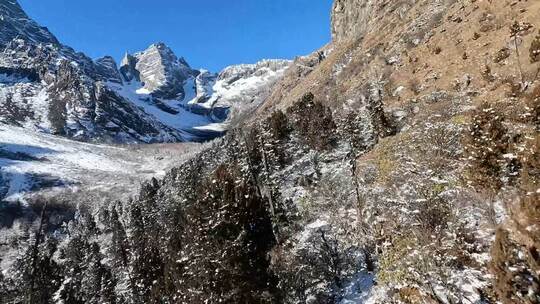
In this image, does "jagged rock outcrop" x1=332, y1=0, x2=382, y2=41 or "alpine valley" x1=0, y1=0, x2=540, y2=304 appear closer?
"alpine valley" x1=0, y1=0, x2=540, y2=304

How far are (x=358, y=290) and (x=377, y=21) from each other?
325ft

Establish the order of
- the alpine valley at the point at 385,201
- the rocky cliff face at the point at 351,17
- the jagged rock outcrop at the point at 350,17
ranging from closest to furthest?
the alpine valley at the point at 385,201 < the rocky cliff face at the point at 351,17 < the jagged rock outcrop at the point at 350,17

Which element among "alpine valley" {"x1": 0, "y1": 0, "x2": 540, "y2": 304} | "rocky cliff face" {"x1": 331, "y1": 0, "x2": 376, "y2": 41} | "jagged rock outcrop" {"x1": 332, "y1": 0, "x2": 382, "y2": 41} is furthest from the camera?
"jagged rock outcrop" {"x1": 332, "y1": 0, "x2": 382, "y2": 41}

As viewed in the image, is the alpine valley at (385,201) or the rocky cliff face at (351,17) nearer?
the alpine valley at (385,201)

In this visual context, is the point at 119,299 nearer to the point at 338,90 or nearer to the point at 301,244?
the point at 301,244

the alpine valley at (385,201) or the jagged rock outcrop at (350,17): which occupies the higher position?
the jagged rock outcrop at (350,17)

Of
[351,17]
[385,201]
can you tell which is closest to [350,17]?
[351,17]

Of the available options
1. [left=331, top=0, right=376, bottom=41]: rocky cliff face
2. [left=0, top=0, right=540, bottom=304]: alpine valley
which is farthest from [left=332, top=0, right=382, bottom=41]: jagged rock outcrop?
[left=0, top=0, right=540, bottom=304]: alpine valley

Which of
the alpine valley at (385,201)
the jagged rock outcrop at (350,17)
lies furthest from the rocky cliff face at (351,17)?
the alpine valley at (385,201)

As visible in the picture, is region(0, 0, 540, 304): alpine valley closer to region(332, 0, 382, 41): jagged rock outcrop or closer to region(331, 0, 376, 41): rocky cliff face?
region(331, 0, 376, 41): rocky cliff face

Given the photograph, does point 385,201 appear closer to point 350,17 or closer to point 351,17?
point 351,17

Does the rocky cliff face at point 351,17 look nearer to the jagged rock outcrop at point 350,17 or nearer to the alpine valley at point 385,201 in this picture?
the jagged rock outcrop at point 350,17

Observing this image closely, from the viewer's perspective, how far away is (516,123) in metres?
35.9

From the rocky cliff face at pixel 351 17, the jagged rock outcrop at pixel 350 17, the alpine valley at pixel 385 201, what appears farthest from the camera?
the jagged rock outcrop at pixel 350 17
